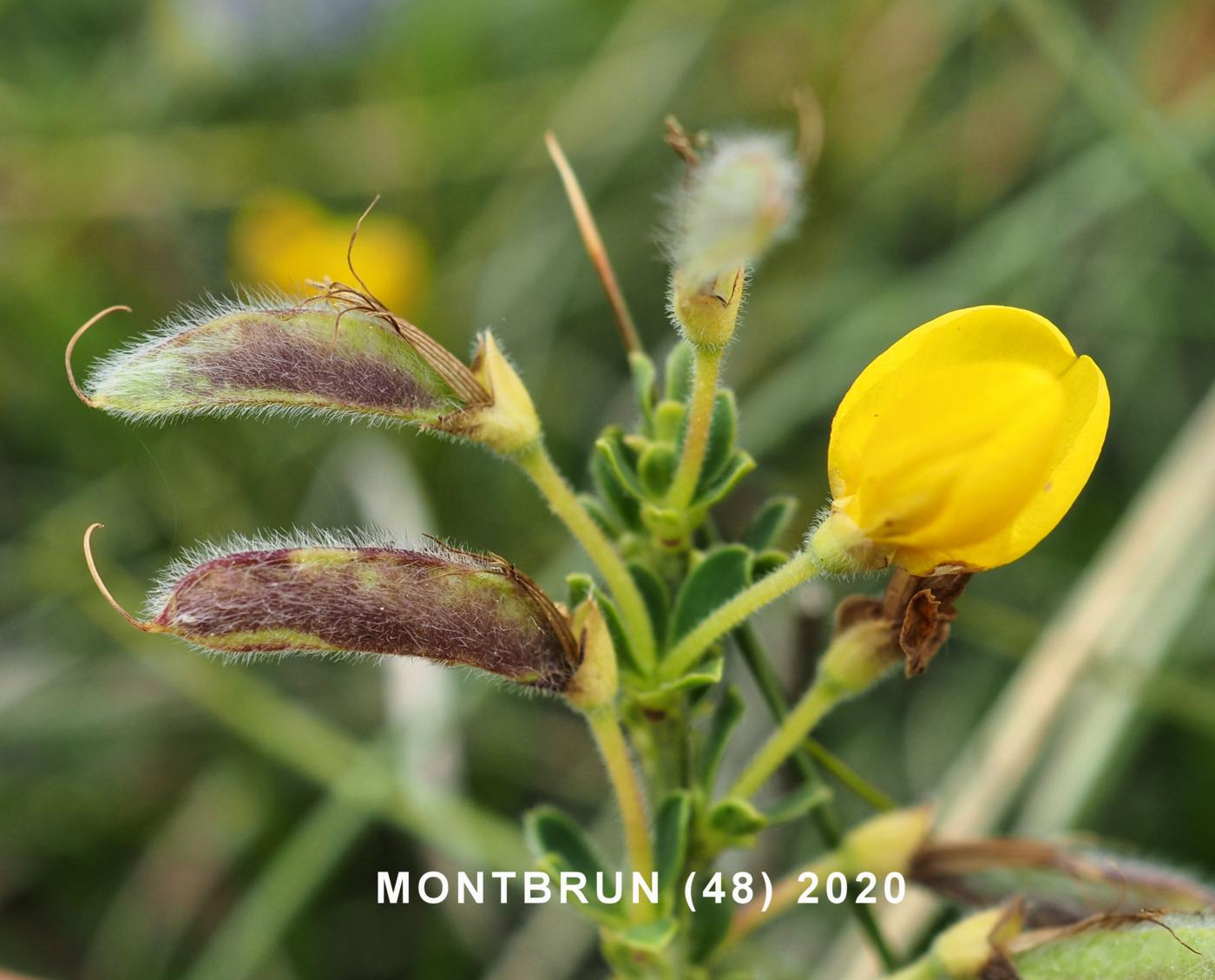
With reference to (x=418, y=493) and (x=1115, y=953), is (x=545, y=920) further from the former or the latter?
(x=1115, y=953)

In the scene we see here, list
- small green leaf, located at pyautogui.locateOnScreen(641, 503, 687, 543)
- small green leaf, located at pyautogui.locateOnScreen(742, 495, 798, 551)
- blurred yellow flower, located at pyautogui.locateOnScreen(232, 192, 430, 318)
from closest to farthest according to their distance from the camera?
1. small green leaf, located at pyautogui.locateOnScreen(641, 503, 687, 543)
2. small green leaf, located at pyautogui.locateOnScreen(742, 495, 798, 551)
3. blurred yellow flower, located at pyautogui.locateOnScreen(232, 192, 430, 318)

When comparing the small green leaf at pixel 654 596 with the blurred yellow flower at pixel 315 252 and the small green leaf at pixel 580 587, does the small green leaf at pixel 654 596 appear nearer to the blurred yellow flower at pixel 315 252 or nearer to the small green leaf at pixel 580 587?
the small green leaf at pixel 580 587

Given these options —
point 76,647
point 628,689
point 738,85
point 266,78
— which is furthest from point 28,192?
point 628,689

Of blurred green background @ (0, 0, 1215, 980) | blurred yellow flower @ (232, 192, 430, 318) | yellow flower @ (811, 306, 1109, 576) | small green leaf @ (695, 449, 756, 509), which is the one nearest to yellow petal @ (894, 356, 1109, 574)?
yellow flower @ (811, 306, 1109, 576)

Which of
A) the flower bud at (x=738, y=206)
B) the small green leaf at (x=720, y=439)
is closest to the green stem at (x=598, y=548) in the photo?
the small green leaf at (x=720, y=439)

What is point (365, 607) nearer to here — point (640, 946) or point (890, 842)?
point (640, 946)

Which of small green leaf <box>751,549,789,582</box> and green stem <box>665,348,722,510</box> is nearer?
green stem <box>665,348,722,510</box>

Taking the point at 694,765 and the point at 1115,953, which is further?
the point at 694,765

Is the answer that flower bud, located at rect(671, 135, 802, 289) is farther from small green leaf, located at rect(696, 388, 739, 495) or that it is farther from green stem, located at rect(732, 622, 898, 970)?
green stem, located at rect(732, 622, 898, 970)
